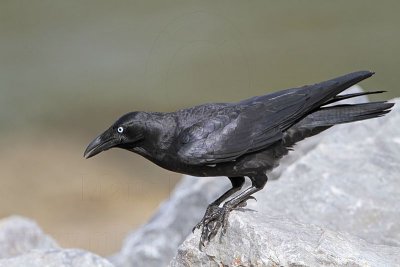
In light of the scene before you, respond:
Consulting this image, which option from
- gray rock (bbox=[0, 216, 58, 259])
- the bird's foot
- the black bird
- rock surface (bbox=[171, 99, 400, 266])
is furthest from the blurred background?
the bird's foot

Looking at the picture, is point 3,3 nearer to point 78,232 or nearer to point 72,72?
point 72,72

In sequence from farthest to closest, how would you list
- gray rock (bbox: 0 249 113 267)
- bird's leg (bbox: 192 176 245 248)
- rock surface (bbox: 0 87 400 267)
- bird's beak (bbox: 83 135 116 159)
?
gray rock (bbox: 0 249 113 267) < bird's beak (bbox: 83 135 116 159) < bird's leg (bbox: 192 176 245 248) < rock surface (bbox: 0 87 400 267)

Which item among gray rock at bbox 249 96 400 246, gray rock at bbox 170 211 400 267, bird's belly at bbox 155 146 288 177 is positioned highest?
bird's belly at bbox 155 146 288 177

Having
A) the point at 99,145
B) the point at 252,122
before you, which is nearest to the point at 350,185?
the point at 252,122

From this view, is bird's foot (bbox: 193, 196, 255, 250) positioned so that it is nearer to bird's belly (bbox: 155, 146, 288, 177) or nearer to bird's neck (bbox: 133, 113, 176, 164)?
bird's belly (bbox: 155, 146, 288, 177)

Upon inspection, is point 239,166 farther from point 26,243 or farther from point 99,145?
point 26,243

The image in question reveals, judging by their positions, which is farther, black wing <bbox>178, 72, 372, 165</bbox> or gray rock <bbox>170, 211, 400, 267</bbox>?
black wing <bbox>178, 72, 372, 165</bbox>
